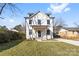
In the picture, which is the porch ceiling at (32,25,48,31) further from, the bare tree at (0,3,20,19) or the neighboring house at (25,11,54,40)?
the bare tree at (0,3,20,19)

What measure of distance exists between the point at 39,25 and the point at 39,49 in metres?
0.35

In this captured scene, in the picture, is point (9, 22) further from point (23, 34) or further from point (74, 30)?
point (74, 30)

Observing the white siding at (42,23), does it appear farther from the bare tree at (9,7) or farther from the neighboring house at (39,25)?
the bare tree at (9,7)

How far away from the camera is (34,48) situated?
1059 cm

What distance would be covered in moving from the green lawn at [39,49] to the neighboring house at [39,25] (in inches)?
4.7

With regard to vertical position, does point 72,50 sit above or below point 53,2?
below

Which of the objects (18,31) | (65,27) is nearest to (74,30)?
(65,27)

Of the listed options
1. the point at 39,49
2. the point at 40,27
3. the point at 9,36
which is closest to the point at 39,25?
the point at 40,27

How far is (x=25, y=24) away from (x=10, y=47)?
1.32 ft

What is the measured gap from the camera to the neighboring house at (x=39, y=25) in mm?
10594

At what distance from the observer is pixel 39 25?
10625 millimetres

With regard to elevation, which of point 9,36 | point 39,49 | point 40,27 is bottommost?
point 39,49

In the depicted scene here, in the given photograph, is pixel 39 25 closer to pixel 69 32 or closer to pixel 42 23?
pixel 42 23

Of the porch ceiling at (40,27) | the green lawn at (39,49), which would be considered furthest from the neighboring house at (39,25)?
the green lawn at (39,49)
